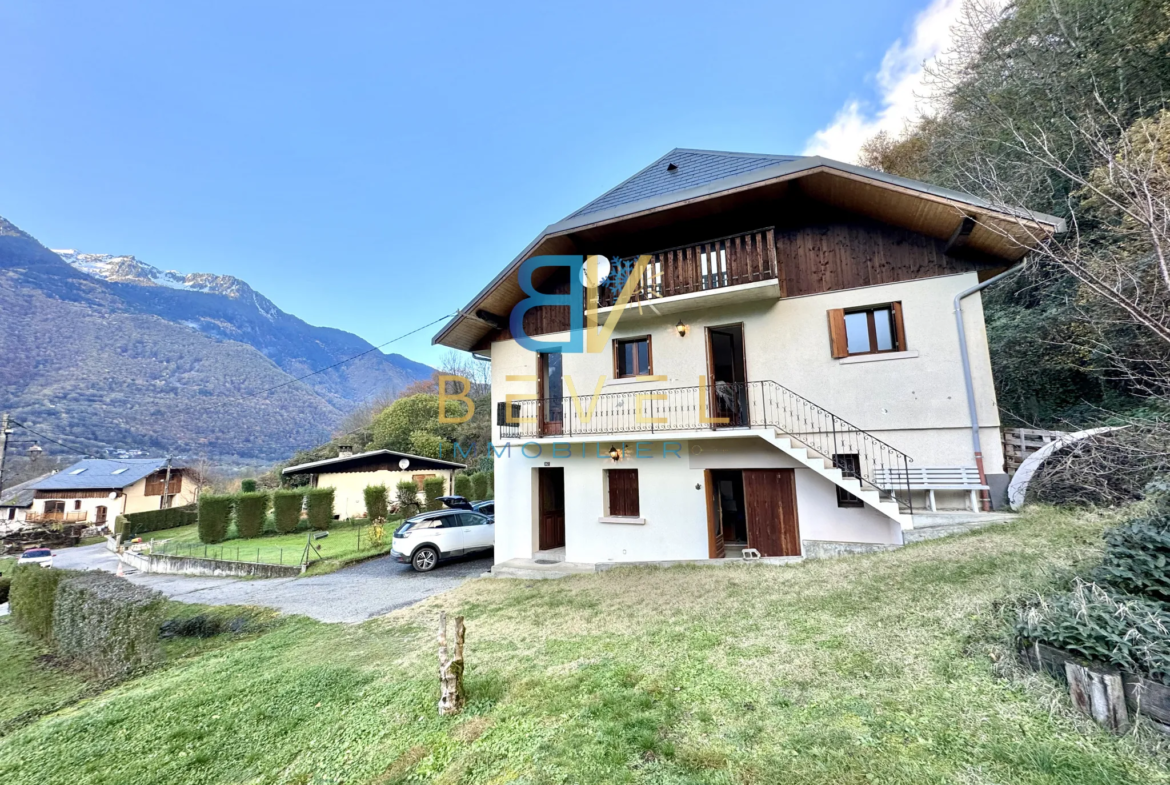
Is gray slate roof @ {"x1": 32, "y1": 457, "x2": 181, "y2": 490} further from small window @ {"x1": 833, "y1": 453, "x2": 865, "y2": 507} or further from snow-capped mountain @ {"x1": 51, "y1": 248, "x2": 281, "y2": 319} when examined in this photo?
snow-capped mountain @ {"x1": 51, "y1": 248, "x2": 281, "y2": 319}

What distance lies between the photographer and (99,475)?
35188 millimetres

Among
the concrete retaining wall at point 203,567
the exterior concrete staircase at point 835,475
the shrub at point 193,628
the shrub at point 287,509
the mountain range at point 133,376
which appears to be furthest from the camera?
the mountain range at point 133,376

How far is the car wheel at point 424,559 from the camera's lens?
42.1 ft

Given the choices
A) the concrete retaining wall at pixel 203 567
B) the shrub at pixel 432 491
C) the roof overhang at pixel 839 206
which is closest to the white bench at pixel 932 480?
the roof overhang at pixel 839 206

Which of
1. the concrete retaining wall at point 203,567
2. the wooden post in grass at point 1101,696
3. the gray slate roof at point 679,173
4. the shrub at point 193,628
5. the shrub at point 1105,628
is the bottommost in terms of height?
the concrete retaining wall at point 203,567

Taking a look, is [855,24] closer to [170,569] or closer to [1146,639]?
[1146,639]

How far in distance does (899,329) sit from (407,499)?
2233 cm

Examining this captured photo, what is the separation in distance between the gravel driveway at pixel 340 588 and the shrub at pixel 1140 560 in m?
9.78

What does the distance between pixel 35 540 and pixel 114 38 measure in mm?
34815

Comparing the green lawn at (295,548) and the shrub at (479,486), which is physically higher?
the shrub at (479,486)

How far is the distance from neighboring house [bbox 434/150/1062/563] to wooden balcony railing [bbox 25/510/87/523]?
42.5 meters

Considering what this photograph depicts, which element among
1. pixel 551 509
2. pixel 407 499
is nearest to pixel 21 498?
pixel 407 499

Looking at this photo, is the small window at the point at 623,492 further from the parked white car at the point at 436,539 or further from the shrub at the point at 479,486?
the shrub at the point at 479,486

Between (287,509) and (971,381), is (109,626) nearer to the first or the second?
(971,381)
